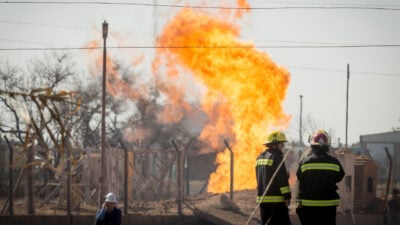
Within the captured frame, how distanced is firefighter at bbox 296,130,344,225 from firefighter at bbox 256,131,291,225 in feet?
1.63

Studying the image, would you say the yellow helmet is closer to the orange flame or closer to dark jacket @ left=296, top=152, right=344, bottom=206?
dark jacket @ left=296, top=152, right=344, bottom=206

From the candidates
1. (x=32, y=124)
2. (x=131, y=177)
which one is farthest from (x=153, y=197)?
(x=32, y=124)

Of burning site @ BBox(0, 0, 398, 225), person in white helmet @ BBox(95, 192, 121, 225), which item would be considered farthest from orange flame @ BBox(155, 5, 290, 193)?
person in white helmet @ BBox(95, 192, 121, 225)

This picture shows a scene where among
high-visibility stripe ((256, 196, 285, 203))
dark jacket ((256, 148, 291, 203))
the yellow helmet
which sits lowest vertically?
high-visibility stripe ((256, 196, 285, 203))

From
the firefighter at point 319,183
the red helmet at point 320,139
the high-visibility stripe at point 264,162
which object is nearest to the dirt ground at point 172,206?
the high-visibility stripe at point 264,162

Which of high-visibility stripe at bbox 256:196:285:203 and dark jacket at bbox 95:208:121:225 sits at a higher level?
high-visibility stripe at bbox 256:196:285:203

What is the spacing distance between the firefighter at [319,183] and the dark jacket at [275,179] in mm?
480

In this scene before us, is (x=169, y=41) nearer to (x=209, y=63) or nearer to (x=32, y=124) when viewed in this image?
(x=209, y=63)

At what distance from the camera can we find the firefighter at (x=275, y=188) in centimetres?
1073

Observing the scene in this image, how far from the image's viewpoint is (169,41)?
29.9 metres

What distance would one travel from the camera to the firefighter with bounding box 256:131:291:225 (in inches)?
423

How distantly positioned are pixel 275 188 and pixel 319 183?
2.91 ft

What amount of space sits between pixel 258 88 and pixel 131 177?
669cm

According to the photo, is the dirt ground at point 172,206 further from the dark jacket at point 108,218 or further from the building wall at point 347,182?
the dark jacket at point 108,218
